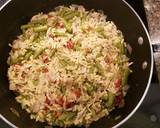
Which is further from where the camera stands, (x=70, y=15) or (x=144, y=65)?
(x=70, y=15)

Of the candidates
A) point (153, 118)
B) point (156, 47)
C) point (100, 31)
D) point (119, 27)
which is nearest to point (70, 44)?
point (100, 31)

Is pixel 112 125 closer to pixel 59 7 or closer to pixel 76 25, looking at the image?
pixel 76 25

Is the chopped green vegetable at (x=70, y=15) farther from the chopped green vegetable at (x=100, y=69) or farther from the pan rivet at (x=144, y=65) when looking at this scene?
the pan rivet at (x=144, y=65)

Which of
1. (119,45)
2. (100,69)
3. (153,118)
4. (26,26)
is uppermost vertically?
(26,26)


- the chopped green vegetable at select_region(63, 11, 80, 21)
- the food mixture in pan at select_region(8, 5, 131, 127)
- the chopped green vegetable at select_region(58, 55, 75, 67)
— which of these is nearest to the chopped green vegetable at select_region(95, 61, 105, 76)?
the food mixture in pan at select_region(8, 5, 131, 127)

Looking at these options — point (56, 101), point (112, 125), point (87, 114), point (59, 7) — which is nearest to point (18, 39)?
point (59, 7)

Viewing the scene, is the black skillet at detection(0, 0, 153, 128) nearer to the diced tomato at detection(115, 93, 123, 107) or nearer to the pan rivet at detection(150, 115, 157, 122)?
the diced tomato at detection(115, 93, 123, 107)

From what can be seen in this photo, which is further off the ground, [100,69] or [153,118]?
[100,69]

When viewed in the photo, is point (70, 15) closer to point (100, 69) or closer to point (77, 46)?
point (77, 46)
